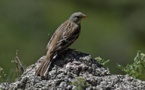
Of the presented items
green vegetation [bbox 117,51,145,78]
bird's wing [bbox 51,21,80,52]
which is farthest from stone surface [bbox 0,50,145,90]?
bird's wing [bbox 51,21,80,52]

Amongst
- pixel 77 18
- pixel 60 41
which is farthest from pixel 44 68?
pixel 77 18

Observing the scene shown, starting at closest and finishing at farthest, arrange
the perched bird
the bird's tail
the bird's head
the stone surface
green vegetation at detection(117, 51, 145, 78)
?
the stone surface, the bird's tail, the perched bird, green vegetation at detection(117, 51, 145, 78), the bird's head

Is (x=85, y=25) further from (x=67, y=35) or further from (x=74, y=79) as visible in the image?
(x=74, y=79)

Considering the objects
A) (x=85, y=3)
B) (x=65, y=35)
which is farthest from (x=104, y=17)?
(x=65, y=35)

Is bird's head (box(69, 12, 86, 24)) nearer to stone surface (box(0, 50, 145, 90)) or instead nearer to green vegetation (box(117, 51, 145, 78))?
green vegetation (box(117, 51, 145, 78))

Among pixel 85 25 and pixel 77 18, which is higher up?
pixel 85 25
